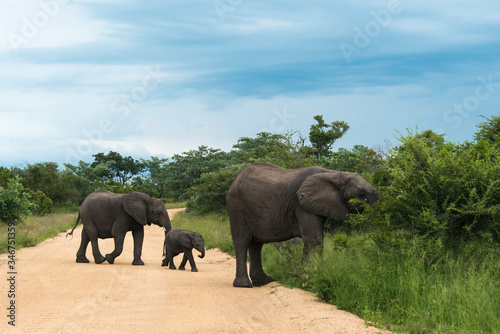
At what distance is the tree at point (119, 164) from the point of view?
3378 inches

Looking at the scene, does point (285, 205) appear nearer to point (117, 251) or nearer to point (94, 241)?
point (117, 251)

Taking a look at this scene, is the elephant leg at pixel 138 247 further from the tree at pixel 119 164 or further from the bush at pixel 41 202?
the tree at pixel 119 164

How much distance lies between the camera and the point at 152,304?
9.31 meters

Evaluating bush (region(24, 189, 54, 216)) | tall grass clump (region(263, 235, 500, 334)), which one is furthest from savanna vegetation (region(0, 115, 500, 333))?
bush (region(24, 189, 54, 216))

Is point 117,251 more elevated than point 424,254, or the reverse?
point 424,254

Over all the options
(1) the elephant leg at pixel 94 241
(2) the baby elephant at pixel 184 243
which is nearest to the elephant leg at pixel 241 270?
(2) the baby elephant at pixel 184 243

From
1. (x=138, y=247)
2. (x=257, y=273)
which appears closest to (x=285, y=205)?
(x=257, y=273)

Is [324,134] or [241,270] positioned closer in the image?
[241,270]

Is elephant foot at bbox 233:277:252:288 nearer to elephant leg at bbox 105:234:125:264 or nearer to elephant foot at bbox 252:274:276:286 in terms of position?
elephant foot at bbox 252:274:276:286

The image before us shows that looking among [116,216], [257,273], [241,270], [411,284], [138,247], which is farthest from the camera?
[116,216]

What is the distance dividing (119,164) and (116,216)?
70.8 m

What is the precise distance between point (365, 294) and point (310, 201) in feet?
8.85

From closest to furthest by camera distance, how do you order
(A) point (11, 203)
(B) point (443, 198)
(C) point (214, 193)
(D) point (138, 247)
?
(B) point (443, 198), (D) point (138, 247), (A) point (11, 203), (C) point (214, 193)

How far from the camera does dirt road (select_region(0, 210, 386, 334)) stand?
760 centimetres
